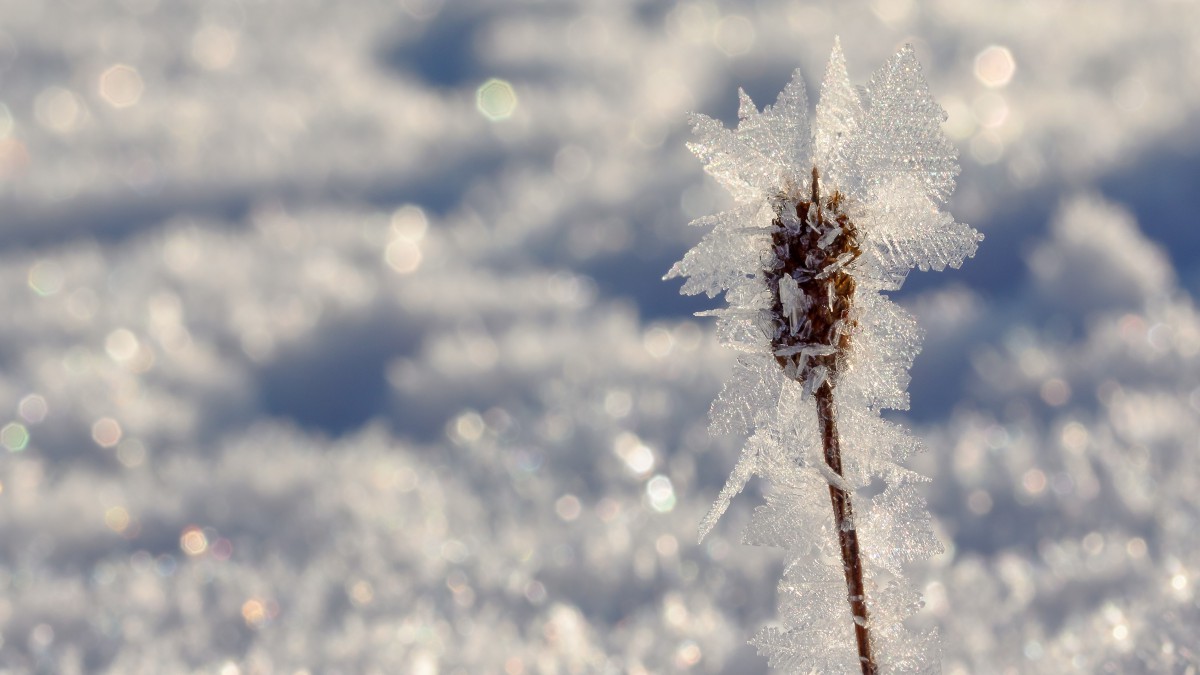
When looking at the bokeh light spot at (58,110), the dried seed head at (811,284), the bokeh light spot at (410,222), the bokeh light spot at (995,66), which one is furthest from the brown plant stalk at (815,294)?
the bokeh light spot at (58,110)

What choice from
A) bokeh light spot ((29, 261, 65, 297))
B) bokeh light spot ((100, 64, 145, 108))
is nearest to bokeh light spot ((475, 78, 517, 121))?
bokeh light spot ((100, 64, 145, 108))

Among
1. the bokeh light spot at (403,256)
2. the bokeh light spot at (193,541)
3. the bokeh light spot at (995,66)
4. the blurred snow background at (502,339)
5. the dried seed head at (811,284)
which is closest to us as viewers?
the dried seed head at (811,284)

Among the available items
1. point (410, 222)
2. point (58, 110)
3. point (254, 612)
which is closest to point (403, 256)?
point (410, 222)

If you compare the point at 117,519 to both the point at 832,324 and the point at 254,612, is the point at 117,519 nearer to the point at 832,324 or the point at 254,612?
the point at 254,612

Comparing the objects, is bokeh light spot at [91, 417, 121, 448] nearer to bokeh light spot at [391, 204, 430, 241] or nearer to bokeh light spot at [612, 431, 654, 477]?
bokeh light spot at [391, 204, 430, 241]

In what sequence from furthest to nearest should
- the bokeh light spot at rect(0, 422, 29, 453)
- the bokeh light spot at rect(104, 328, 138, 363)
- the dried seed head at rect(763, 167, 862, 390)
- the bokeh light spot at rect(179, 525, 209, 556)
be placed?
the bokeh light spot at rect(104, 328, 138, 363) < the bokeh light spot at rect(0, 422, 29, 453) < the bokeh light spot at rect(179, 525, 209, 556) < the dried seed head at rect(763, 167, 862, 390)

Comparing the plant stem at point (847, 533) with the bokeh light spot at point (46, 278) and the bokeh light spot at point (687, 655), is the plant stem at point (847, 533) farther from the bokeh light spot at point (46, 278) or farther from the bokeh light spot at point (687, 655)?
the bokeh light spot at point (46, 278)
